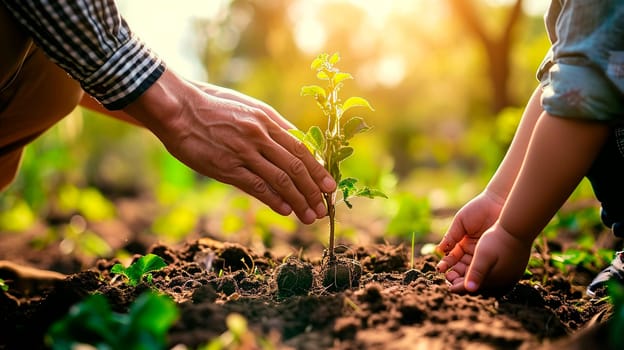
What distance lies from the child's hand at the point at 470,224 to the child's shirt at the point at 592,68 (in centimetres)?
44

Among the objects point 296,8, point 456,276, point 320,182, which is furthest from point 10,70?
point 296,8

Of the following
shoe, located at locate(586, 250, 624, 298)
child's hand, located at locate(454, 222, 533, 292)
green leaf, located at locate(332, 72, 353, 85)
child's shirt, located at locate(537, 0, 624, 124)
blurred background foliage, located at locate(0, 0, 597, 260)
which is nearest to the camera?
child's shirt, located at locate(537, 0, 624, 124)

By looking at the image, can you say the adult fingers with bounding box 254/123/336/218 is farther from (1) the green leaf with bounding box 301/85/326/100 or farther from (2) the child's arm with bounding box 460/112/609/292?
(2) the child's arm with bounding box 460/112/609/292

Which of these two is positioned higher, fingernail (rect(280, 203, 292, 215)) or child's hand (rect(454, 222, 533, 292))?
fingernail (rect(280, 203, 292, 215))

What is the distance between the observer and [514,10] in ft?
20.6

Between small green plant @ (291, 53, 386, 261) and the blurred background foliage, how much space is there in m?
1.26

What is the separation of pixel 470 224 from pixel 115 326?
43.5 inches

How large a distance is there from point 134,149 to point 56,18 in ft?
31.0

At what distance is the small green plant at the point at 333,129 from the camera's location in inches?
64.9

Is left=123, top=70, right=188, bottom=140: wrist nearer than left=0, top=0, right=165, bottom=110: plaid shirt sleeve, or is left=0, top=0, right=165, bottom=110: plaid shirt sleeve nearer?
left=0, top=0, right=165, bottom=110: plaid shirt sleeve

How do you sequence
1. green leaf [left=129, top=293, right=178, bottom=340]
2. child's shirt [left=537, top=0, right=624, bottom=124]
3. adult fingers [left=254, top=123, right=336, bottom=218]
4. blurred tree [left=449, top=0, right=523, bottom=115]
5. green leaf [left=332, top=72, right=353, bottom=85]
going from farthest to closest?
1. blurred tree [left=449, top=0, right=523, bottom=115]
2. adult fingers [left=254, top=123, right=336, bottom=218]
3. green leaf [left=332, top=72, right=353, bottom=85]
4. child's shirt [left=537, top=0, right=624, bottom=124]
5. green leaf [left=129, top=293, right=178, bottom=340]

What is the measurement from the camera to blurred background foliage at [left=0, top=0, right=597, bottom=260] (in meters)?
4.04

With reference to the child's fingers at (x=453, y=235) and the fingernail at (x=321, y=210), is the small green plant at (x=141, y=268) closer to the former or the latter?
the fingernail at (x=321, y=210)

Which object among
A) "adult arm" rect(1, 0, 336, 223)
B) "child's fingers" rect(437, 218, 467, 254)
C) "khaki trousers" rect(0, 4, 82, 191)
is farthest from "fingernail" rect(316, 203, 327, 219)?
"khaki trousers" rect(0, 4, 82, 191)
